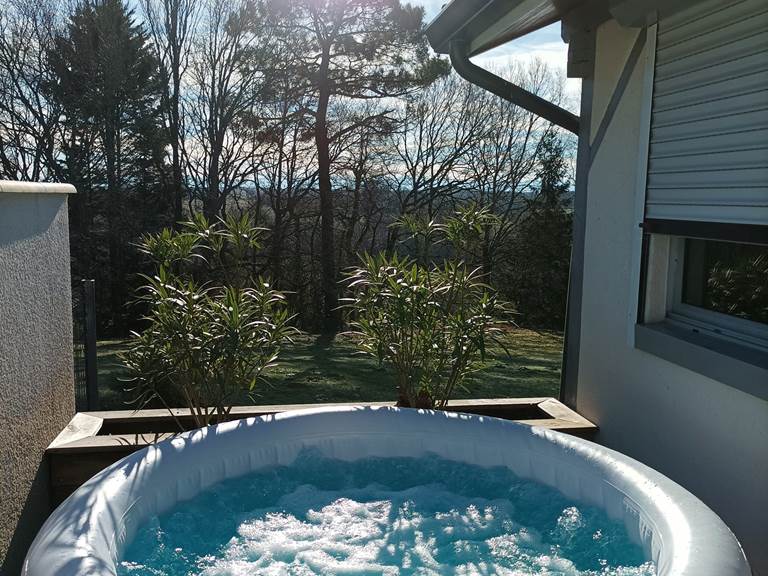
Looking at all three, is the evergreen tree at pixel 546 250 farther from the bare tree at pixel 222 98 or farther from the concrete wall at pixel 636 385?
the concrete wall at pixel 636 385

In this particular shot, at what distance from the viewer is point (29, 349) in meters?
2.57

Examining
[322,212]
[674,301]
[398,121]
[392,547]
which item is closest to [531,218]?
[398,121]

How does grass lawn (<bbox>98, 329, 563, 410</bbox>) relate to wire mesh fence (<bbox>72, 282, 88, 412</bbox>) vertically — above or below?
below

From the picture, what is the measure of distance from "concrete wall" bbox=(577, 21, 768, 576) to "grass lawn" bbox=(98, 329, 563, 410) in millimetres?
1181

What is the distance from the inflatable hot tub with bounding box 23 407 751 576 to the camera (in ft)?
5.65

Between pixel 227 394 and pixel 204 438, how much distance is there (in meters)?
0.53

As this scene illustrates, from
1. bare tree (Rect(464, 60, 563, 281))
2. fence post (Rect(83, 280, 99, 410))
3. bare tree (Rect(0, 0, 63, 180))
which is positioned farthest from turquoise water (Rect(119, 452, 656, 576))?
bare tree (Rect(0, 0, 63, 180))

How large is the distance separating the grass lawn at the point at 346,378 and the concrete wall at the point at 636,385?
46.5 inches

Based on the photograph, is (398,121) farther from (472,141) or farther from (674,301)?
(674,301)

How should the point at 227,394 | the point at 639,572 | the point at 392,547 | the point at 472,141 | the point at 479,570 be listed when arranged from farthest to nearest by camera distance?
the point at 472,141
the point at 227,394
the point at 392,547
the point at 479,570
the point at 639,572

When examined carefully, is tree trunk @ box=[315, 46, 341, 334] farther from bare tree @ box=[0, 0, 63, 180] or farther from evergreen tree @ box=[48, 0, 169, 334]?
bare tree @ box=[0, 0, 63, 180]

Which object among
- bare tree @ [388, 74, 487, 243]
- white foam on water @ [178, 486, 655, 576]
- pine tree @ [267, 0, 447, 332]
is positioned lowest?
white foam on water @ [178, 486, 655, 576]

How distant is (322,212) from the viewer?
1142 centimetres

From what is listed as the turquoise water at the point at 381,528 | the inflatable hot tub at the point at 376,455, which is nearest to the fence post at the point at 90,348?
the inflatable hot tub at the point at 376,455
